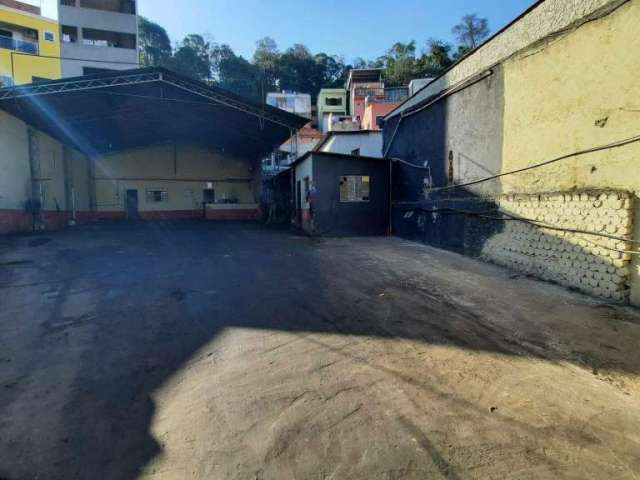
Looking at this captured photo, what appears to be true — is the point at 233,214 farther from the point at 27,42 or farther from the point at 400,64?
the point at 400,64

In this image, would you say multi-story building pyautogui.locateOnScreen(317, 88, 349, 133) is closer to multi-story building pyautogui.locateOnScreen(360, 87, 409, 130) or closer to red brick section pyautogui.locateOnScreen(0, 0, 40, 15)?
multi-story building pyautogui.locateOnScreen(360, 87, 409, 130)

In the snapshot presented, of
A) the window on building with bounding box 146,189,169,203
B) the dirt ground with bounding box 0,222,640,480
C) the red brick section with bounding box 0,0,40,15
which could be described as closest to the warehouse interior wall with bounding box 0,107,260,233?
the window on building with bounding box 146,189,169,203

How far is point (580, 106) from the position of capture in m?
5.88

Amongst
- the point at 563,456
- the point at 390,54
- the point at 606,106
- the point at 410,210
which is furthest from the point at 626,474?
the point at 390,54

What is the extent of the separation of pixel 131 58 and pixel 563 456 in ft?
122

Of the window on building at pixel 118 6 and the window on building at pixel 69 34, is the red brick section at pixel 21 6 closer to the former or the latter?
the window on building at pixel 69 34

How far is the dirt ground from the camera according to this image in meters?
2.17

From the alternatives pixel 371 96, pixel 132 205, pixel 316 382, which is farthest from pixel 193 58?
pixel 316 382

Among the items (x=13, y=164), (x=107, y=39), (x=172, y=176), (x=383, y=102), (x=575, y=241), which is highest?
(x=107, y=39)

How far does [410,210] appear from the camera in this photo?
12.8m

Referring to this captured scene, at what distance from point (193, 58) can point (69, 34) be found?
19.1 metres

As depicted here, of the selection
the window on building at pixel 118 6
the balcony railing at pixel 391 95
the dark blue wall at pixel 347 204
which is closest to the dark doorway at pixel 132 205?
the dark blue wall at pixel 347 204

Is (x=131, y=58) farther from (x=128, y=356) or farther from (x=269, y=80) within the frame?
→ (x=128, y=356)

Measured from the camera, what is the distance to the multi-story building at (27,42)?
28.2 metres
